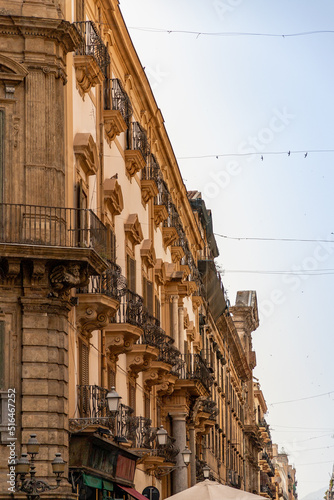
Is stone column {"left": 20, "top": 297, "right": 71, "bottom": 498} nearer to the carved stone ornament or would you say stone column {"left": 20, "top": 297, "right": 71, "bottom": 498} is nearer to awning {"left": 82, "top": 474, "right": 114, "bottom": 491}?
the carved stone ornament

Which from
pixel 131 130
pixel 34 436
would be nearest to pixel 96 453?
pixel 34 436

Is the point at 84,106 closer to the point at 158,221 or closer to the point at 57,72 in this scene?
the point at 57,72

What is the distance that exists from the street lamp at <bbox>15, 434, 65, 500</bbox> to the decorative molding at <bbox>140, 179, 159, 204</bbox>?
49.0 ft

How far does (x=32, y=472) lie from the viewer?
1661 cm

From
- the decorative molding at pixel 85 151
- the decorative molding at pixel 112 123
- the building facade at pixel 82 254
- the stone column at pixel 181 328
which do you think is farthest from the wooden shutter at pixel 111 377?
the stone column at pixel 181 328


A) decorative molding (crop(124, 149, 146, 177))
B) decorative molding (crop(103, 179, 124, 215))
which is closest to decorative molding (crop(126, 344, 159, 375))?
decorative molding (crop(103, 179, 124, 215))

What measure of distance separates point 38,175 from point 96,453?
598 centimetres

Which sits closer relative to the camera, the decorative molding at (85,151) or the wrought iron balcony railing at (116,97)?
the decorative molding at (85,151)

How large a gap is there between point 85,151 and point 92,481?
666 centimetres

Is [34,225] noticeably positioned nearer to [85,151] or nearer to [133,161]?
[85,151]

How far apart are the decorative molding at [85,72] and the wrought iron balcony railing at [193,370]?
14.5 m

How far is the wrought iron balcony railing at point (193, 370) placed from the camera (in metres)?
36.7

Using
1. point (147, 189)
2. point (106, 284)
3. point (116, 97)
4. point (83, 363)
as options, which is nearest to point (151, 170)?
point (147, 189)

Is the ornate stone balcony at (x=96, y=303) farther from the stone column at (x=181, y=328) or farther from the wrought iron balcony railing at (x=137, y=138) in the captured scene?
the stone column at (x=181, y=328)
